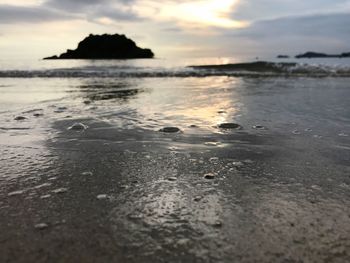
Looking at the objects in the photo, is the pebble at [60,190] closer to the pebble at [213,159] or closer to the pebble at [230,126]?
the pebble at [213,159]

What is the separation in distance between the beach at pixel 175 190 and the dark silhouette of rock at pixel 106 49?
3208 inches

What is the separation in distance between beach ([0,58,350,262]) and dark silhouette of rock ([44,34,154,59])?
81.5 m

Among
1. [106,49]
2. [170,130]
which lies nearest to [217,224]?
[170,130]

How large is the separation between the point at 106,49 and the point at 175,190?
88228 millimetres

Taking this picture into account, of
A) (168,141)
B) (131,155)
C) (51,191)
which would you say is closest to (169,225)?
(51,191)

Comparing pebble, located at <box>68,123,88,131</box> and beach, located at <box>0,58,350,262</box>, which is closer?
beach, located at <box>0,58,350,262</box>

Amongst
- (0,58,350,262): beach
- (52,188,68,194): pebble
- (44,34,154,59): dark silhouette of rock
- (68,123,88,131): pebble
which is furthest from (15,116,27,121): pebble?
(44,34,154,59): dark silhouette of rock

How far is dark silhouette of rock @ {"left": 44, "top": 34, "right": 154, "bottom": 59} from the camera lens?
279ft

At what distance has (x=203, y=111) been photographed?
6.48m

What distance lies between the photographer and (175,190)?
2.78 meters

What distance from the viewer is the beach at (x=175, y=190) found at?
1.99 metres

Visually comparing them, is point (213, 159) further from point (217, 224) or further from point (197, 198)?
point (217, 224)

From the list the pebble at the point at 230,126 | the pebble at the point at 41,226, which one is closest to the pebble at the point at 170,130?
the pebble at the point at 230,126

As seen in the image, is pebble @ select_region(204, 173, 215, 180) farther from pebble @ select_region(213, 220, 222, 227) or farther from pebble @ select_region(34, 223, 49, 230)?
pebble @ select_region(34, 223, 49, 230)
